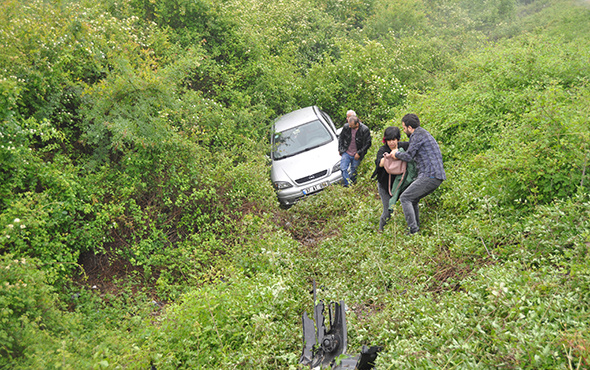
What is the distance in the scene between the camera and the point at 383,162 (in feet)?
19.5

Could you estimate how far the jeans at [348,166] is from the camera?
27.7 ft

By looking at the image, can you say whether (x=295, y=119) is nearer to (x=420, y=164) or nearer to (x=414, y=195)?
(x=420, y=164)

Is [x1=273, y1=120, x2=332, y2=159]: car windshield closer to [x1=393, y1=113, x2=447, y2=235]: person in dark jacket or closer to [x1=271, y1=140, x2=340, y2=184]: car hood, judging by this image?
[x1=271, y1=140, x2=340, y2=184]: car hood

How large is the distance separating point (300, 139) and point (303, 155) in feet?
2.28

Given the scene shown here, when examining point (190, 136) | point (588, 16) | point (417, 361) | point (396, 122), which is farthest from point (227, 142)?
point (588, 16)

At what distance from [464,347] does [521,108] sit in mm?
5601

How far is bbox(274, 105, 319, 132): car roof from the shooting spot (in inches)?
404

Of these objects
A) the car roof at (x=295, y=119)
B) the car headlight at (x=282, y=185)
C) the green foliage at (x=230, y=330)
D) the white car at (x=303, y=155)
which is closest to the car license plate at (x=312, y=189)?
the white car at (x=303, y=155)

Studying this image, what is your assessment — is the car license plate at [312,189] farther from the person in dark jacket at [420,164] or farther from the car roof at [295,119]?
the person in dark jacket at [420,164]

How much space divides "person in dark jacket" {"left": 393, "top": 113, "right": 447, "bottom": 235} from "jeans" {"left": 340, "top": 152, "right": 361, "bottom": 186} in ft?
8.84

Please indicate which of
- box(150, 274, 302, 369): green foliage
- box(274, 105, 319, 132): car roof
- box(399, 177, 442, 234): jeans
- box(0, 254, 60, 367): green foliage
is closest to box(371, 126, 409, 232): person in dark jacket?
box(399, 177, 442, 234): jeans

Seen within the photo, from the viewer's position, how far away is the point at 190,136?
26.6ft

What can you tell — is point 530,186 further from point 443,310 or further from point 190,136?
point 190,136

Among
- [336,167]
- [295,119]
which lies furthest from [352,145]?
[295,119]
